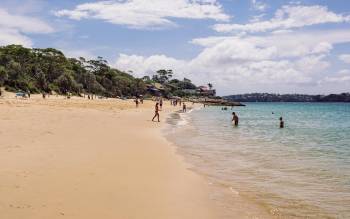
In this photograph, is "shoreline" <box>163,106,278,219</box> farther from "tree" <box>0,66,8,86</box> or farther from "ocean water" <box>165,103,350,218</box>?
"tree" <box>0,66,8,86</box>

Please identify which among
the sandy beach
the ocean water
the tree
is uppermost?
the tree

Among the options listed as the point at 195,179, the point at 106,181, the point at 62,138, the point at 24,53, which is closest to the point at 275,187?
the point at 195,179

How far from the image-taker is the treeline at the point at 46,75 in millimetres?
70812

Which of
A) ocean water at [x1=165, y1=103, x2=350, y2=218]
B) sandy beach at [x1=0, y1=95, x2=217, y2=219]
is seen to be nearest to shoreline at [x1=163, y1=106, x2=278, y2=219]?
ocean water at [x1=165, y1=103, x2=350, y2=218]

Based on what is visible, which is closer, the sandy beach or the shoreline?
the sandy beach

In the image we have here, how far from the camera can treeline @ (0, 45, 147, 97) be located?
7081 cm

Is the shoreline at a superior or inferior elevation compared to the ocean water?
superior

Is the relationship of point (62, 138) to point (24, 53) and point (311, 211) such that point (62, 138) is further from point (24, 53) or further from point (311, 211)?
point (24, 53)

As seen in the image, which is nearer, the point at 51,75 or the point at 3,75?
the point at 3,75

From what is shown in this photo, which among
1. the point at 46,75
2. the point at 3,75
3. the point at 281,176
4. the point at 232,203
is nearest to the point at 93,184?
the point at 232,203

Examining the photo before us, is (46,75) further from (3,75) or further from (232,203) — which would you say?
(232,203)

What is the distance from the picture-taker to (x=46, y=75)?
3403 inches

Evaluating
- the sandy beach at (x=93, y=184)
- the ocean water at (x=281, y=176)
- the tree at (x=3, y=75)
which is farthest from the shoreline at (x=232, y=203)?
the tree at (x=3, y=75)

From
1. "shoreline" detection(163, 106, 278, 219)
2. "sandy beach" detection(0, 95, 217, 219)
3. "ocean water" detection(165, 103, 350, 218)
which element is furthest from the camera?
"ocean water" detection(165, 103, 350, 218)
